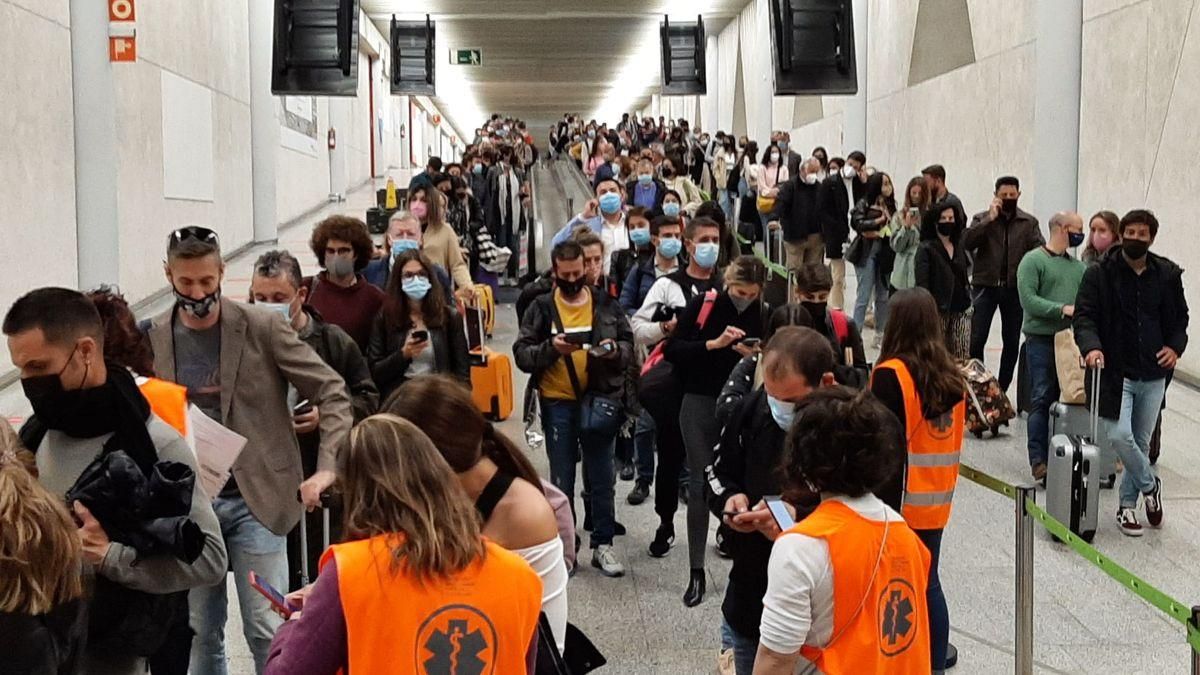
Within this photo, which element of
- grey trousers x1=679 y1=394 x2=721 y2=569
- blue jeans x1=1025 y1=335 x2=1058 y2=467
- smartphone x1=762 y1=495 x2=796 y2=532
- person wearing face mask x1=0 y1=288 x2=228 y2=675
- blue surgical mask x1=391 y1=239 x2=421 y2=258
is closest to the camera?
Result: person wearing face mask x1=0 y1=288 x2=228 y2=675

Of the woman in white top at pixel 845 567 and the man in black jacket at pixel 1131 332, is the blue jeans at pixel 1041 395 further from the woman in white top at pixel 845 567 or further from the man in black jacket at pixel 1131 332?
the woman in white top at pixel 845 567

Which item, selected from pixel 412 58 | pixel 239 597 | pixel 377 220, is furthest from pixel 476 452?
pixel 412 58

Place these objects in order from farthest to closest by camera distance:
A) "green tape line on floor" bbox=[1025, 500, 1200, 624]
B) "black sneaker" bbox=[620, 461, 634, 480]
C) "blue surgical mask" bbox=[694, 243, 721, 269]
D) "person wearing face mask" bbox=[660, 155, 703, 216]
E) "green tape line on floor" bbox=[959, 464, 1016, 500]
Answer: "person wearing face mask" bbox=[660, 155, 703, 216], "black sneaker" bbox=[620, 461, 634, 480], "blue surgical mask" bbox=[694, 243, 721, 269], "green tape line on floor" bbox=[959, 464, 1016, 500], "green tape line on floor" bbox=[1025, 500, 1200, 624]

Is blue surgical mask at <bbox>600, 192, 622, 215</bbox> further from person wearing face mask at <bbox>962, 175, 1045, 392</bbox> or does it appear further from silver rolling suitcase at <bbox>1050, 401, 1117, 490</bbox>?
silver rolling suitcase at <bbox>1050, 401, 1117, 490</bbox>

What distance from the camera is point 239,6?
22.0 metres

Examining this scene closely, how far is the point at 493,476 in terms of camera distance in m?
2.84

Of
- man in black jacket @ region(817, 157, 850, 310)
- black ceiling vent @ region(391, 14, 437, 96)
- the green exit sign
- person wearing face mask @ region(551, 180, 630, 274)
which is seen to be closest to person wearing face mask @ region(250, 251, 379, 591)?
person wearing face mask @ region(551, 180, 630, 274)

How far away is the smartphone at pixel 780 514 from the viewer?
3.35m

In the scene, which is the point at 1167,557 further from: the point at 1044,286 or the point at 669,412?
the point at 669,412

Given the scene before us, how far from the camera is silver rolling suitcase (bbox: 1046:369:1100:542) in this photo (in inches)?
276

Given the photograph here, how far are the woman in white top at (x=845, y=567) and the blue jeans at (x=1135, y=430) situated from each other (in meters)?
4.63

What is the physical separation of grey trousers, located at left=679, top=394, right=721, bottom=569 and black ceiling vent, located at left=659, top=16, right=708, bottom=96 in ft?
79.2

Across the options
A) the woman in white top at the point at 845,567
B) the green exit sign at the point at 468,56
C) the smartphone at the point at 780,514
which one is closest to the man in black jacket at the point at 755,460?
the smartphone at the point at 780,514

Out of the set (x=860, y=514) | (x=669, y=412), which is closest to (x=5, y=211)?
(x=669, y=412)
